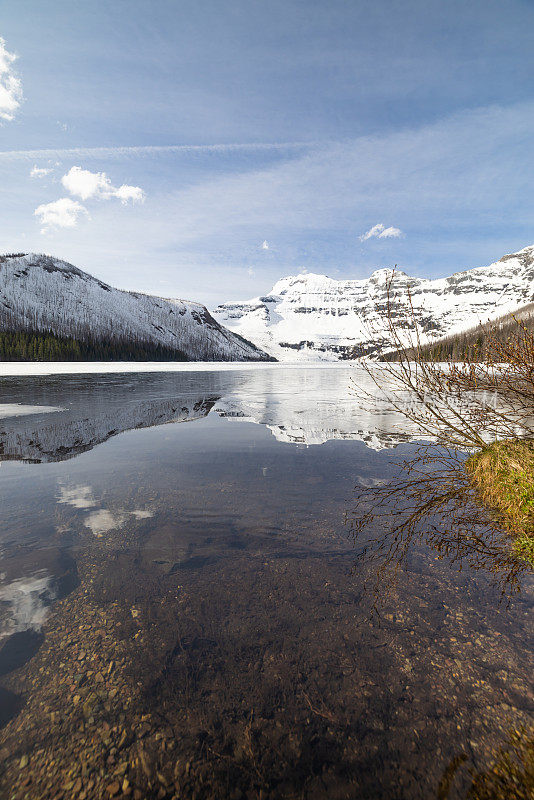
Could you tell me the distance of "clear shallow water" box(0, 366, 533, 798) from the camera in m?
3.47

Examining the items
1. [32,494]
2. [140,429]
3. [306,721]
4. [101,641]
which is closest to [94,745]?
[101,641]

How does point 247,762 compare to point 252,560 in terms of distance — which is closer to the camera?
point 247,762

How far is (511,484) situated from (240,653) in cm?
773

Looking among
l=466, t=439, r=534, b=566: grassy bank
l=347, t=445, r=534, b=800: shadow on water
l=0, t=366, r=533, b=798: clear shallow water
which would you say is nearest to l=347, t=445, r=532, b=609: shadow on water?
l=347, t=445, r=534, b=800: shadow on water

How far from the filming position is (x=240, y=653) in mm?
4742

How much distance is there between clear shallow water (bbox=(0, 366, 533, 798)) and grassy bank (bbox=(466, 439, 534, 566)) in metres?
1.66

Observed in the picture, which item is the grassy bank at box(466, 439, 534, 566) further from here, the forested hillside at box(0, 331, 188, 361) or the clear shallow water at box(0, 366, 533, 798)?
the forested hillside at box(0, 331, 188, 361)

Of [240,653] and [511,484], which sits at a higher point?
[511,484]

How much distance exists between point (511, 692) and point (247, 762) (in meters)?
3.24

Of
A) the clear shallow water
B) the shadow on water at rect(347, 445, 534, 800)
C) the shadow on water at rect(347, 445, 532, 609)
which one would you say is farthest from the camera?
the shadow on water at rect(347, 445, 532, 609)

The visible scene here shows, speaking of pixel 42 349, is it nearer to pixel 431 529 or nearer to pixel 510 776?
pixel 431 529

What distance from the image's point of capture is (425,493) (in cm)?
1020

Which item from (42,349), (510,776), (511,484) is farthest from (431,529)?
(42,349)

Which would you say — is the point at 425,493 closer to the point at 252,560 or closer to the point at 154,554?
the point at 252,560
